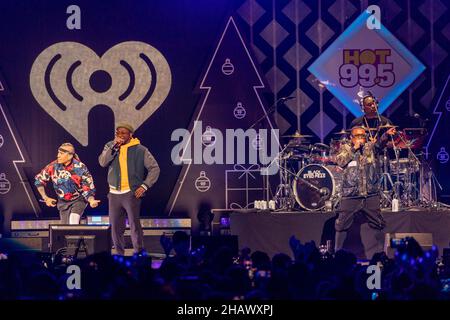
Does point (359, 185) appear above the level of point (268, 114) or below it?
below

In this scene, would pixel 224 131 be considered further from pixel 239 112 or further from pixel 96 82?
pixel 96 82

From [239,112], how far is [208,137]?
2.53 ft

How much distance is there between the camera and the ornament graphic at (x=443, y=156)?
17328 millimetres

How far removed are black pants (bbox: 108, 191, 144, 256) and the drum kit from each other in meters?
2.84

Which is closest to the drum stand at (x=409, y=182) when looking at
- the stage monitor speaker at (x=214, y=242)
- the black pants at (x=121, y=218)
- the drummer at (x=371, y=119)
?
the drummer at (x=371, y=119)

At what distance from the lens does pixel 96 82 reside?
17.0 m

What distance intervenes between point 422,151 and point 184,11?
529cm

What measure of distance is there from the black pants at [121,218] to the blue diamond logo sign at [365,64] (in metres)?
5.50

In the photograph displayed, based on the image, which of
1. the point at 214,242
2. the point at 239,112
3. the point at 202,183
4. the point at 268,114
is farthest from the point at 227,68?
the point at 214,242

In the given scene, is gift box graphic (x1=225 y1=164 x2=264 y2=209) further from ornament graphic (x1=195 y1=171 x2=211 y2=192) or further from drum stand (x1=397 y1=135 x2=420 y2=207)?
drum stand (x1=397 y1=135 x2=420 y2=207)

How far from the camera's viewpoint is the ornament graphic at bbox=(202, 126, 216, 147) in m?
17.0

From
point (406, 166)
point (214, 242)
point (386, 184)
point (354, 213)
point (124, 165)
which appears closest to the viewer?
point (214, 242)

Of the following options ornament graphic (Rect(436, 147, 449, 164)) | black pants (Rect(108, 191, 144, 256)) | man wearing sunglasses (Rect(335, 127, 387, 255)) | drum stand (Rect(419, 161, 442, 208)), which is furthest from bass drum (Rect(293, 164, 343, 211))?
ornament graphic (Rect(436, 147, 449, 164))
